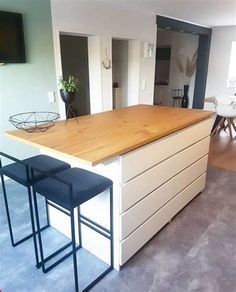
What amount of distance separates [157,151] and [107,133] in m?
0.41

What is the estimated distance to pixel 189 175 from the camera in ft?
8.20

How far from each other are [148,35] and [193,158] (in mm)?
3274

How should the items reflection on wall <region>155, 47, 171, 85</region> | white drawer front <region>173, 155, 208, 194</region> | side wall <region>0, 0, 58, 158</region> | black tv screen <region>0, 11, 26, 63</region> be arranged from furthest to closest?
reflection on wall <region>155, 47, 171, 85</region> → side wall <region>0, 0, 58, 158</region> → black tv screen <region>0, 11, 26, 63</region> → white drawer front <region>173, 155, 208, 194</region>

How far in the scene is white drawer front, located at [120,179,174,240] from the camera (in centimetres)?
173

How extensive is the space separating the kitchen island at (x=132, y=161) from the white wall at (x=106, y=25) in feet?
5.75

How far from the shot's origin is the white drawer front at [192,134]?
2.19 metres

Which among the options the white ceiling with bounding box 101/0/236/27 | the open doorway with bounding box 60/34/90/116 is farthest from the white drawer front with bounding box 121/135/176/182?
the open doorway with bounding box 60/34/90/116

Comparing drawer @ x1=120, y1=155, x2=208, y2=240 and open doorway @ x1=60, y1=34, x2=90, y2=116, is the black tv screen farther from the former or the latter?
open doorway @ x1=60, y1=34, x2=90, y2=116

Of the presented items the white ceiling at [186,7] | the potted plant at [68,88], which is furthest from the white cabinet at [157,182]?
the white ceiling at [186,7]

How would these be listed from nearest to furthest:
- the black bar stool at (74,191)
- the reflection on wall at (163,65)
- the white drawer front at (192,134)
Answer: the black bar stool at (74,191) < the white drawer front at (192,134) < the reflection on wall at (163,65)

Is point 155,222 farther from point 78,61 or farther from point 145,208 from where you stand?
point 78,61

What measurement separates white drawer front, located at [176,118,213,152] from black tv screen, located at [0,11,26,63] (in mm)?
2154

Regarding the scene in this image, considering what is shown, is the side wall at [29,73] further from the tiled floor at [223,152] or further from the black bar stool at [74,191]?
the tiled floor at [223,152]

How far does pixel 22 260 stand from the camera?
187cm
